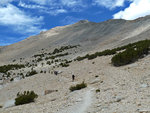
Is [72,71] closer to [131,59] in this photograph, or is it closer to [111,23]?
[131,59]

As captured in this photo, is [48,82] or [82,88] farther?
[48,82]

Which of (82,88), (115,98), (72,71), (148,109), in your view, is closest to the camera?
(148,109)

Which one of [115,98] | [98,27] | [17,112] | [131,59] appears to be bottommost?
[17,112]

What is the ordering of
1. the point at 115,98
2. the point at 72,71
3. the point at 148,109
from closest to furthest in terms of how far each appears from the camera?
the point at 148,109, the point at 115,98, the point at 72,71

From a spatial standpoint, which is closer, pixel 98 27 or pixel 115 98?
pixel 115 98

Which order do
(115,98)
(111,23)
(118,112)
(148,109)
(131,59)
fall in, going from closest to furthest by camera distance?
(148,109)
(118,112)
(115,98)
(131,59)
(111,23)

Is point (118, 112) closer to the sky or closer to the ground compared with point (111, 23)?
closer to the ground

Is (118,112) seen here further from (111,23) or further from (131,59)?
(111,23)

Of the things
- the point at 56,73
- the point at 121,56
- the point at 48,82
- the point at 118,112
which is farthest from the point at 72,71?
the point at 118,112

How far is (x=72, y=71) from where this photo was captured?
24453 mm

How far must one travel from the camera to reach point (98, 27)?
68.9m

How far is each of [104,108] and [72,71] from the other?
16.8m

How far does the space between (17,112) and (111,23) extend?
2470 inches

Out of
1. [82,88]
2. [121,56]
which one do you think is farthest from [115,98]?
[121,56]
